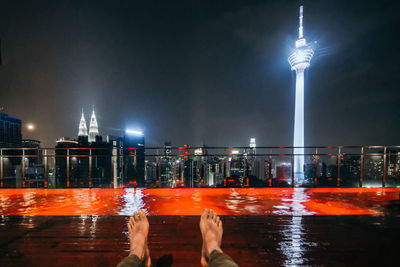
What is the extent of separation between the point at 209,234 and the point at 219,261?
1.30ft

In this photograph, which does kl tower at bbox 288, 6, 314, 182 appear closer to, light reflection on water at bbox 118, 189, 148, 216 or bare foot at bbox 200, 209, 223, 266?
light reflection on water at bbox 118, 189, 148, 216

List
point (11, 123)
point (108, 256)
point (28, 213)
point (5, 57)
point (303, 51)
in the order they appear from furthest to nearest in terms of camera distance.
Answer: point (303, 51)
point (11, 123)
point (5, 57)
point (28, 213)
point (108, 256)

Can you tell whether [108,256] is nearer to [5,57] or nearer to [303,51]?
[5,57]

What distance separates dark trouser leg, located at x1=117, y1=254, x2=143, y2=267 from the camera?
116cm

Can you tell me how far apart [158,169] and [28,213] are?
2.34 metres

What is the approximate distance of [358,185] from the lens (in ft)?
13.6

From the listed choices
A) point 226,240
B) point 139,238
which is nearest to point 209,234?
point 226,240

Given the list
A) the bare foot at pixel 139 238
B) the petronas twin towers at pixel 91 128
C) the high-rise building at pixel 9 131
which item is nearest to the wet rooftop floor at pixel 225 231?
the bare foot at pixel 139 238

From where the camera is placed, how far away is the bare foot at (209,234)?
4.56 feet

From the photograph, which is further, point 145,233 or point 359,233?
point 359,233

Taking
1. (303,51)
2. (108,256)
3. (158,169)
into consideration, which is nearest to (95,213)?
(108,256)

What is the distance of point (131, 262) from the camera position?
1.20 meters

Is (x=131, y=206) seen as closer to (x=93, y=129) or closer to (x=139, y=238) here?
(x=139, y=238)

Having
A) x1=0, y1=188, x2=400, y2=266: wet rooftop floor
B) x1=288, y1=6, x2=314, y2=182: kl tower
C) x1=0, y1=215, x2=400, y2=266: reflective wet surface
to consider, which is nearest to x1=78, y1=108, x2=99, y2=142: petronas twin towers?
x1=288, y1=6, x2=314, y2=182: kl tower
